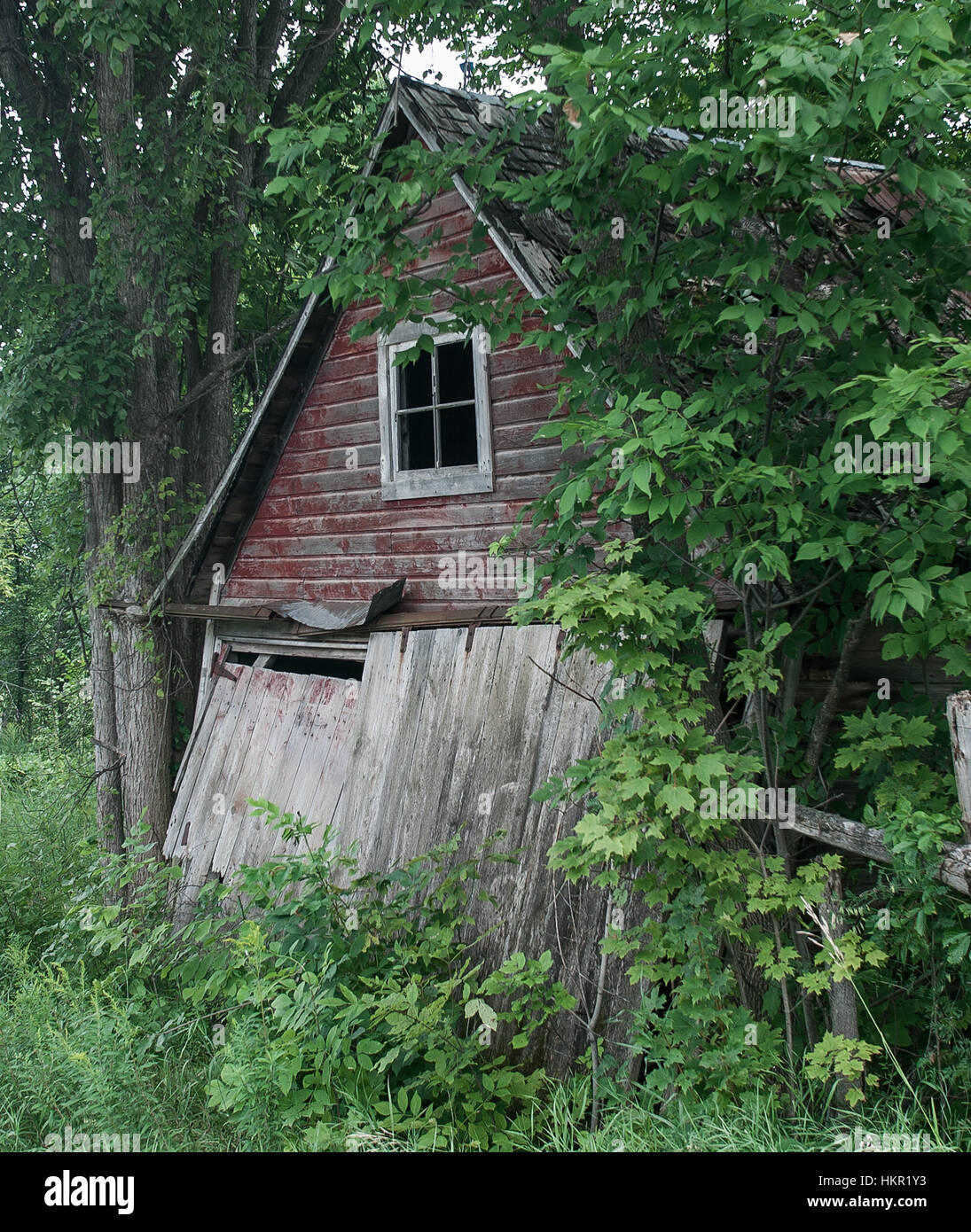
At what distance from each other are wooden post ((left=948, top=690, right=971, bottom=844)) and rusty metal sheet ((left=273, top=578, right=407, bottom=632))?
429 centimetres

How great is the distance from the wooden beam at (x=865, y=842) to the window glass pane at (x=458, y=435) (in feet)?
12.1

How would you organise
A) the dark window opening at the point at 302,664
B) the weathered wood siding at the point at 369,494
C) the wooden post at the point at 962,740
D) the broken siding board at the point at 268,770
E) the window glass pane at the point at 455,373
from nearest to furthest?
the wooden post at the point at 962,740, the weathered wood siding at the point at 369,494, the broken siding board at the point at 268,770, the window glass pane at the point at 455,373, the dark window opening at the point at 302,664

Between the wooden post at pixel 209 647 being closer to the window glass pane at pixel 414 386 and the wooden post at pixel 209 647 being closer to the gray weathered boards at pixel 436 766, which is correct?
the gray weathered boards at pixel 436 766

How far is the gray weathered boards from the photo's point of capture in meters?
5.26

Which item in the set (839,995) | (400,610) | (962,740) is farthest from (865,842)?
(400,610)

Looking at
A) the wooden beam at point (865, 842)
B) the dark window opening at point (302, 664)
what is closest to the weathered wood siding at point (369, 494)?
the dark window opening at point (302, 664)

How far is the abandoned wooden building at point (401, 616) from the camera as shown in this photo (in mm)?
5602

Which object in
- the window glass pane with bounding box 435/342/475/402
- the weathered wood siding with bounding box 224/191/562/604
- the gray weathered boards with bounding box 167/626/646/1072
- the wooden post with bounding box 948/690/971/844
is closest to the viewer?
the wooden post with bounding box 948/690/971/844

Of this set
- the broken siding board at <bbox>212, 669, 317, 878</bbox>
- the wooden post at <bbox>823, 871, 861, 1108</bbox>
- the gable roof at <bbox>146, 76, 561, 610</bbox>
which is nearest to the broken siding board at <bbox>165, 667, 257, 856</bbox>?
the broken siding board at <bbox>212, 669, 317, 878</bbox>

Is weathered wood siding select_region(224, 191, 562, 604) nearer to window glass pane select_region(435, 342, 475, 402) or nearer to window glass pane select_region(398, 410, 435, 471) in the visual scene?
window glass pane select_region(398, 410, 435, 471)

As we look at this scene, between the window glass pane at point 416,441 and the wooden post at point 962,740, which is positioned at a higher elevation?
the window glass pane at point 416,441

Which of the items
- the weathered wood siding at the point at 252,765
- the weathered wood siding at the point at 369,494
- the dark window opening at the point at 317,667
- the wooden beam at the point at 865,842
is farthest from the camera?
the dark window opening at the point at 317,667

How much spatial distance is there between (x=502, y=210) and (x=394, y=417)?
1.76m

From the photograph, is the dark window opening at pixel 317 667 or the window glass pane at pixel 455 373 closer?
the window glass pane at pixel 455 373
